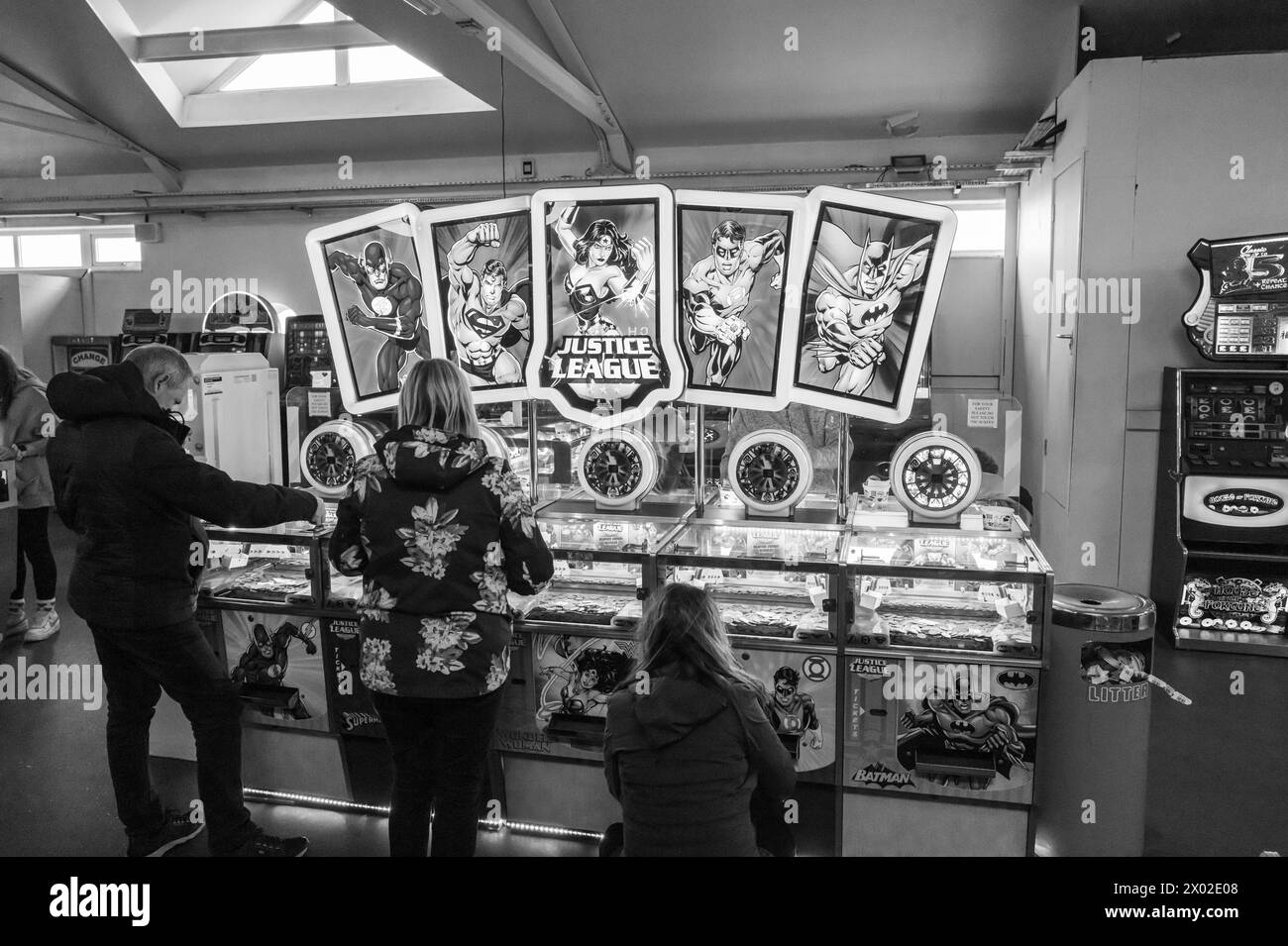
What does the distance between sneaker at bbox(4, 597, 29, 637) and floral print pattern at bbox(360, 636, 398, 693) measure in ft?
12.9

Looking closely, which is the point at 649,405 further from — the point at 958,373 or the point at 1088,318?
the point at 958,373

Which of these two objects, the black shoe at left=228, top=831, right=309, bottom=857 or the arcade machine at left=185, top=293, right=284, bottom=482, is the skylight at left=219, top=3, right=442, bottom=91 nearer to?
the arcade machine at left=185, top=293, right=284, bottom=482

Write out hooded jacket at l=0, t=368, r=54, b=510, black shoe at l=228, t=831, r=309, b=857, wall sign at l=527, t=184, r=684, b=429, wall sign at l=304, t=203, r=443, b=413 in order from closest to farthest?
black shoe at l=228, t=831, r=309, b=857, wall sign at l=527, t=184, r=684, b=429, wall sign at l=304, t=203, r=443, b=413, hooded jacket at l=0, t=368, r=54, b=510

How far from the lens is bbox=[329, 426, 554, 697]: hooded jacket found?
2387mm

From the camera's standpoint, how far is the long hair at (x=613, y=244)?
340 cm

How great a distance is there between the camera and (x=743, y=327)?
132 inches

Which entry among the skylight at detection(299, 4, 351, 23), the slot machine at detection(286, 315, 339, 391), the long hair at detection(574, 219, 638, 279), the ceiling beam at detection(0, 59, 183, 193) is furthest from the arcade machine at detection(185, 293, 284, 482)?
the skylight at detection(299, 4, 351, 23)

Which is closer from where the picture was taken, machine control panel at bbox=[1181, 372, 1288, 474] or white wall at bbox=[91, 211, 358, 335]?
machine control panel at bbox=[1181, 372, 1288, 474]

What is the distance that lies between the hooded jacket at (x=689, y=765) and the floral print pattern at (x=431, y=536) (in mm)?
694

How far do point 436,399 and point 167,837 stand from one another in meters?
1.94

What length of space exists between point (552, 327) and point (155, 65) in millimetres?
5909

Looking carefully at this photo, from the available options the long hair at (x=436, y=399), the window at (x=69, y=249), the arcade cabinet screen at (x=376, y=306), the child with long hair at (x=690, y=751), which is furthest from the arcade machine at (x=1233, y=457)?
the window at (x=69, y=249)

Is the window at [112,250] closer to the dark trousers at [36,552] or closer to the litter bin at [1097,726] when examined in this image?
the dark trousers at [36,552]
